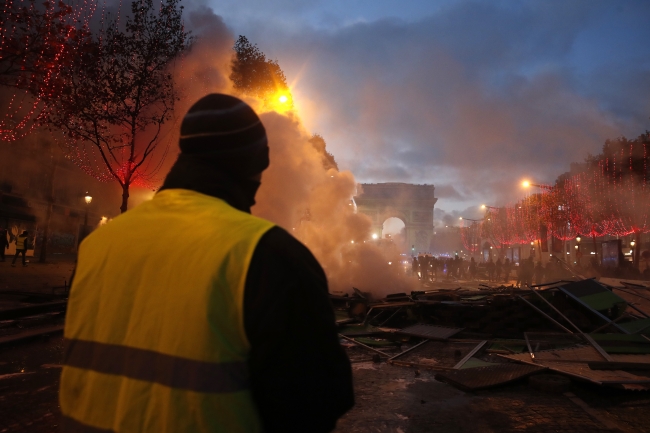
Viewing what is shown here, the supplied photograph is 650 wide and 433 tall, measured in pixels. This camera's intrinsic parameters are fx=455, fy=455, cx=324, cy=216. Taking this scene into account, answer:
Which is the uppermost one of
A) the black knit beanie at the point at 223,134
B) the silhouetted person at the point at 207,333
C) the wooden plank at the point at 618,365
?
the black knit beanie at the point at 223,134

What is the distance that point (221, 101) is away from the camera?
1328mm

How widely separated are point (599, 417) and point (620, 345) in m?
2.97

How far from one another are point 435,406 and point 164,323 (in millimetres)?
4447

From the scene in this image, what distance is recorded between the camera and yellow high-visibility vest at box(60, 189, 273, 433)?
→ 1.05m

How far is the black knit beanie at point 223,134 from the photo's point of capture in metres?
1.31

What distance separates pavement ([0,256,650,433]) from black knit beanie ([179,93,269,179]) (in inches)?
142

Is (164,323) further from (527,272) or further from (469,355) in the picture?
(527,272)

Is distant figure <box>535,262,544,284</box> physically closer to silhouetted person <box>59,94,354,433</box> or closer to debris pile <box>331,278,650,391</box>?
debris pile <box>331,278,650,391</box>

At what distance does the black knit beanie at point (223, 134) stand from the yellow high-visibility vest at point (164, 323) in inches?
5.5

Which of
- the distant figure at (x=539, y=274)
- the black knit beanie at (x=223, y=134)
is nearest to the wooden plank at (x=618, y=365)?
the black knit beanie at (x=223, y=134)

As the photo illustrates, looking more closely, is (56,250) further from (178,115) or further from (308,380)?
(308,380)

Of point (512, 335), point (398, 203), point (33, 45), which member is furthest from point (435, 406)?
point (398, 203)

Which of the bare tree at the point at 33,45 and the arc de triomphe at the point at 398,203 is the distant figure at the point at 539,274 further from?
the arc de triomphe at the point at 398,203

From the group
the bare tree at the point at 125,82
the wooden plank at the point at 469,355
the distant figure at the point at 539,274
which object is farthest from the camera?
the distant figure at the point at 539,274
